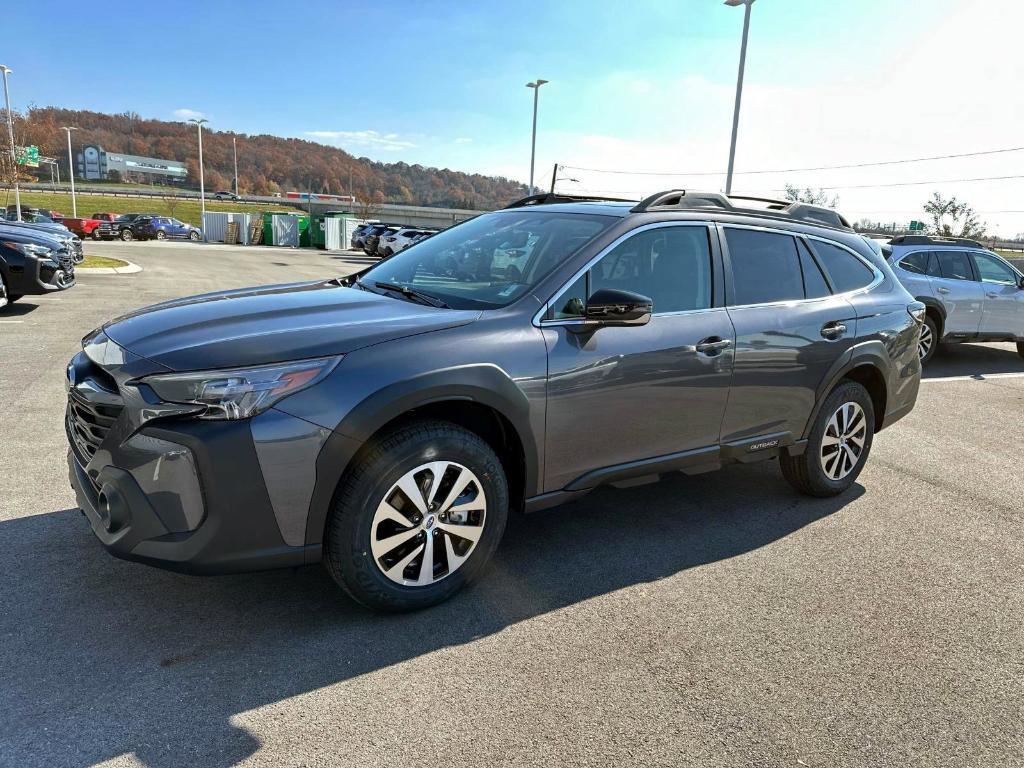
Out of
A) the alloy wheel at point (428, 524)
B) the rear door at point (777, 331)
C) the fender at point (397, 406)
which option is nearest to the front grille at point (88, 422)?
the fender at point (397, 406)

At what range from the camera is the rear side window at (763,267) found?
4.21m

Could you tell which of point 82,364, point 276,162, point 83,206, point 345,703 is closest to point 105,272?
point 82,364

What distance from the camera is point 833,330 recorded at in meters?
4.54

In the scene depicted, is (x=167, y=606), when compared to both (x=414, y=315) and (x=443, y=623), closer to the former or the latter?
(x=443, y=623)

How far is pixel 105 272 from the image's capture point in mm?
19031

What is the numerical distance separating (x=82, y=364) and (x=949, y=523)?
4.87 m

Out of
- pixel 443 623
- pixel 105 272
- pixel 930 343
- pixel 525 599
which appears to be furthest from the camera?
pixel 105 272

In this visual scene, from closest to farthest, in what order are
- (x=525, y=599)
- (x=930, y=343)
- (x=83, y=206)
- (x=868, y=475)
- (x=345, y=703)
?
(x=345, y=703) → (x=525, y=599) → (x=868, y=475) → (x=930, y=343) → (x=83, y=206)

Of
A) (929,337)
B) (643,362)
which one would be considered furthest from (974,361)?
(643,362)

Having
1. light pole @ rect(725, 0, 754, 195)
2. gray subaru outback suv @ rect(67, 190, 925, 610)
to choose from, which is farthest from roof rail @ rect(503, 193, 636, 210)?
light pole @ rect(725, 0, 754, 195)

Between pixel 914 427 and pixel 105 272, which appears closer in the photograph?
pixel 914 427

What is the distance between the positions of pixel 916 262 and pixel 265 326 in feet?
33.8

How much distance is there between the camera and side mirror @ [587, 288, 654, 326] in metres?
3.33

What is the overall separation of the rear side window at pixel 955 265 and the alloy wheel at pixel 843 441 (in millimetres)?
7230
